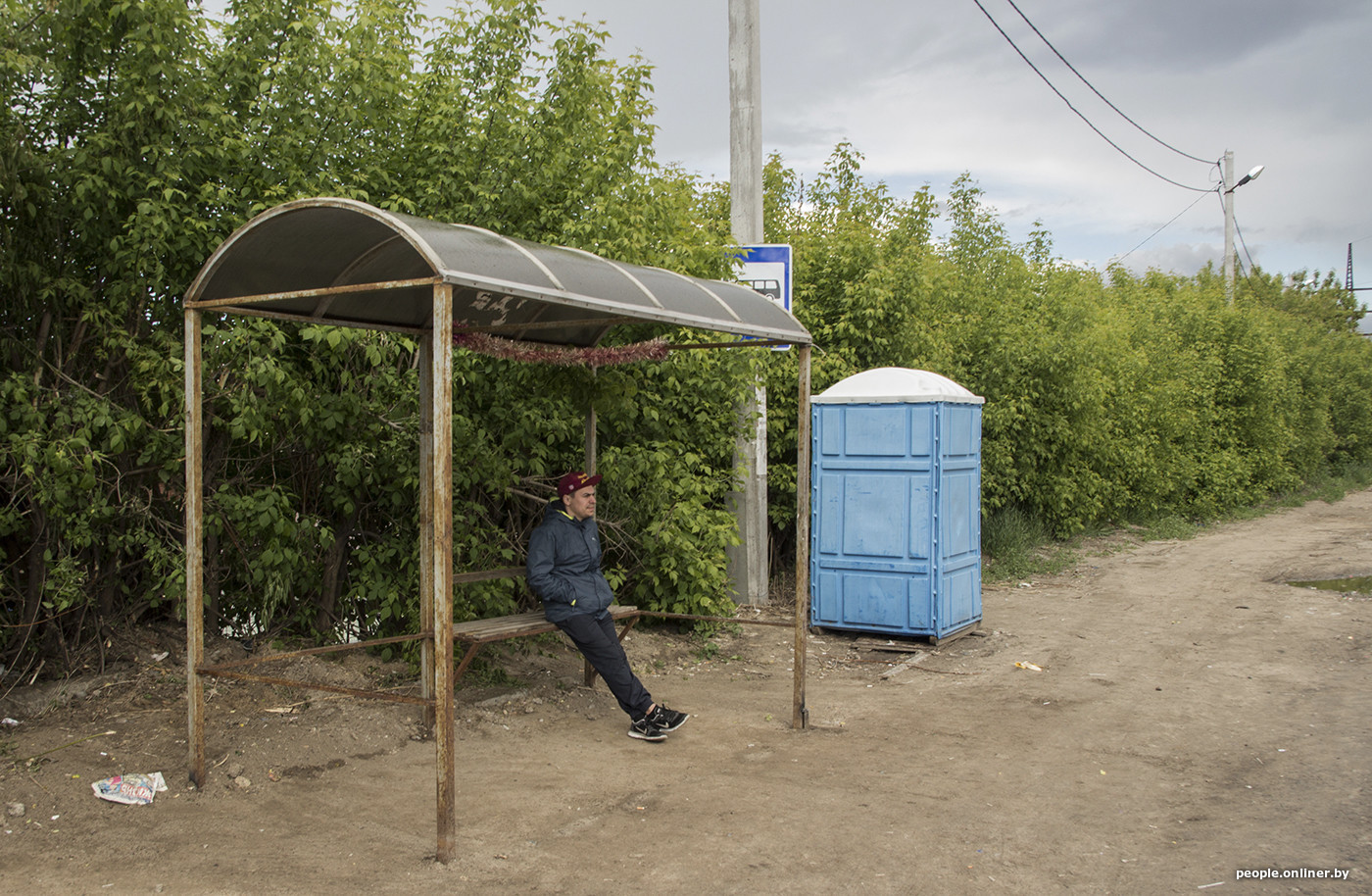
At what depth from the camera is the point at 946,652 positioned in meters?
8.36

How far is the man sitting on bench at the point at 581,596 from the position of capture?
577cm

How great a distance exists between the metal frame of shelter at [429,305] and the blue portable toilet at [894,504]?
2397mm

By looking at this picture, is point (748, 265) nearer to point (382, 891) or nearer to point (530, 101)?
point (530, 101)

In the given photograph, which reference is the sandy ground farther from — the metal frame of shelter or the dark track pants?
the metal frame of shelter

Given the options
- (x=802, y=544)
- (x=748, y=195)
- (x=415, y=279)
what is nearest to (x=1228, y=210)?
(x=748, y=195)

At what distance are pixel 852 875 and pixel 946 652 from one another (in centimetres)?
456

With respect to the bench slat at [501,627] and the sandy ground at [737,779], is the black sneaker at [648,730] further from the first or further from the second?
the bench slat at [501,627]

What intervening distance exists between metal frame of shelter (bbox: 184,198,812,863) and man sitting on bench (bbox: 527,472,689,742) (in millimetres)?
521

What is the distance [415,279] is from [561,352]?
2252 millimetres

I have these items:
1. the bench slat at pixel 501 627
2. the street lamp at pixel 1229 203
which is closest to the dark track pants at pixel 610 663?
the bench slat at pixel 501 627

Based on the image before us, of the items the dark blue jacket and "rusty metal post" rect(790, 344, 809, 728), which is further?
"rusty metal post" rect(790, 344, 809, 728)

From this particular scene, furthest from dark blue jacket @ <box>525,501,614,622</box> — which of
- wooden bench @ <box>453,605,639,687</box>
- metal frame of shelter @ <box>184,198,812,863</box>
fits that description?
metal frame of shelter @ <box>184,198,812,863</box>

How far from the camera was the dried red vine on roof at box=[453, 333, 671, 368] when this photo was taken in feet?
19.2

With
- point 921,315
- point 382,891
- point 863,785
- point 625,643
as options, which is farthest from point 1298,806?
point 921,315
